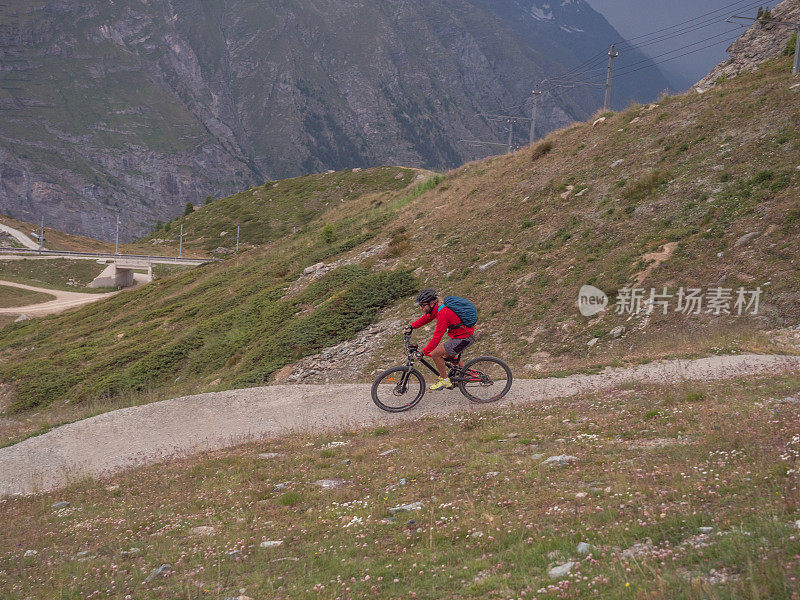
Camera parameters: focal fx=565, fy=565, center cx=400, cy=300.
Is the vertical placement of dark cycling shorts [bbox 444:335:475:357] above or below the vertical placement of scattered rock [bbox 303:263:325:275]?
below

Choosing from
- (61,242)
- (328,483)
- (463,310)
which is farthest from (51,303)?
(328,483)

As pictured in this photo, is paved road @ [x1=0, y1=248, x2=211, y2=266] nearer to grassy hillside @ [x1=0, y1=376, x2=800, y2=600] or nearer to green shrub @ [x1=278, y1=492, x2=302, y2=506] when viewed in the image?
grassy hillside @ [x1=0, y1=376, x2=800, y2=600]

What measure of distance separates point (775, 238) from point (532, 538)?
14.5 metres

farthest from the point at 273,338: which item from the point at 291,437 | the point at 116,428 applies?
the point at 291,437

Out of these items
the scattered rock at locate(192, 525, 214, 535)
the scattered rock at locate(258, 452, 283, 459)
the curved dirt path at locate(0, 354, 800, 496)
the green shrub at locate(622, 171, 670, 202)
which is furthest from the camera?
the green shrub at locate(622, 171, 670, 202)

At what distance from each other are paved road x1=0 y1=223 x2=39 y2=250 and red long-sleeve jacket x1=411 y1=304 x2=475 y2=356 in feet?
Answer: 393

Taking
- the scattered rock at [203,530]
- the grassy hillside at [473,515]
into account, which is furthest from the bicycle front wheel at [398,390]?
the scattered rock at [203,530]

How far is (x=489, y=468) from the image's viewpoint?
7.73m

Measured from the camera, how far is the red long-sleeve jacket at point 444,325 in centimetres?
1177

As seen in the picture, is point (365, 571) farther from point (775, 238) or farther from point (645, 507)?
point (775, 238)

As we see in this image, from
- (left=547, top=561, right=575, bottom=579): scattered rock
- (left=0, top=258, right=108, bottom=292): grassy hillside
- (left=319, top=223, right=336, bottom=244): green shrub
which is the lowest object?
(left=547, top=561, right=575, bottom=579): scattered rock

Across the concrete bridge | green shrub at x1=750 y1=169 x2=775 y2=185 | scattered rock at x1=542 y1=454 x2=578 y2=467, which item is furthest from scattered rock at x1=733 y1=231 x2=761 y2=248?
the concrete bridge

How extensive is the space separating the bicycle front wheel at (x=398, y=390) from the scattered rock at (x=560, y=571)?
763 centimetres

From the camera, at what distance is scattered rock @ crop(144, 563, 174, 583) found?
600 centimetres
